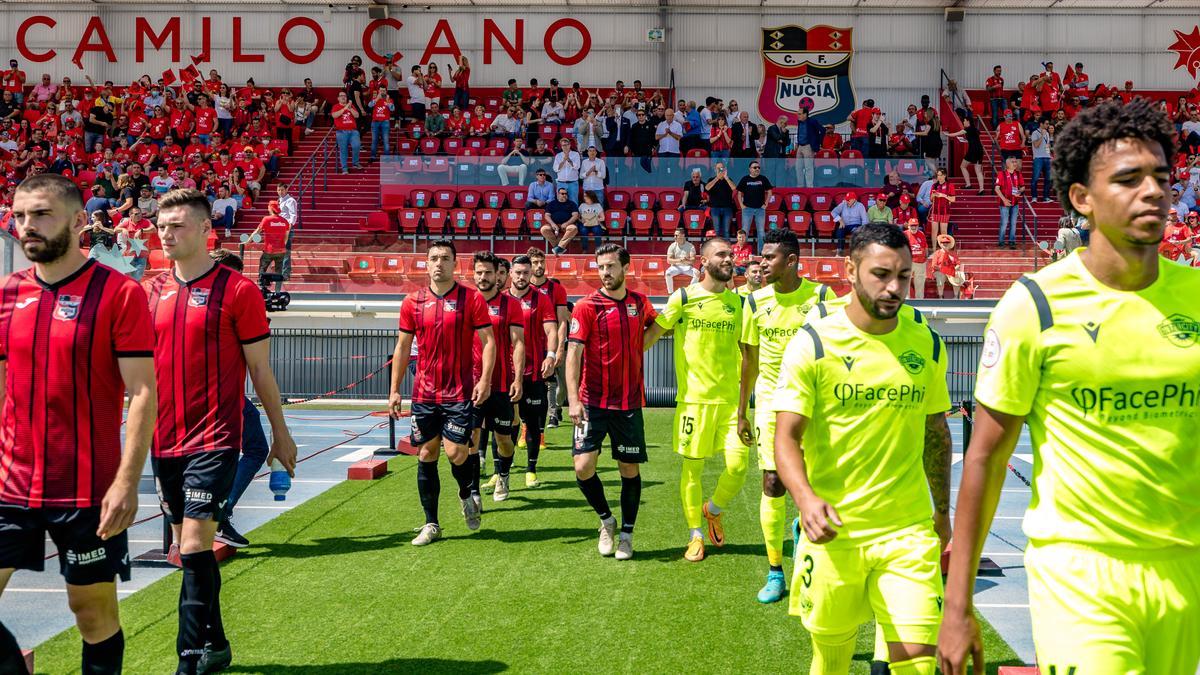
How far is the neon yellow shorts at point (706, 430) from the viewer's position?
25.6ft

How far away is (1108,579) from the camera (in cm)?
263

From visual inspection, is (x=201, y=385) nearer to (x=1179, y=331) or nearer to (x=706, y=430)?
(x=706, y=430)

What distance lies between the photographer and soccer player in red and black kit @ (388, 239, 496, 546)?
844 centimetres

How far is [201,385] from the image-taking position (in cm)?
538

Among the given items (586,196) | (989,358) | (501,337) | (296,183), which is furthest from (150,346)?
(296,183)

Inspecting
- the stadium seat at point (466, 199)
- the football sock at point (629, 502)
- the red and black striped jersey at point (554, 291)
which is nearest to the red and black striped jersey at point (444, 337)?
the football sock at point (629, 502)

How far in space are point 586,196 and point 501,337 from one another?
40.8 feet

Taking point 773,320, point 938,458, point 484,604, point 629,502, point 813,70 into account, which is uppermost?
point 813,70

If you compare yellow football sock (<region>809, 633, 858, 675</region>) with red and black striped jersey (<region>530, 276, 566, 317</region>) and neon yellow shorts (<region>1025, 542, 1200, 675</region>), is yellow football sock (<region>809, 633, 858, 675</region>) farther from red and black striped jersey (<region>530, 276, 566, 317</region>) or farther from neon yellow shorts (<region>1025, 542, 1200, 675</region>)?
red and black striped jersey (<region>530, 276, 566, 317</region>)

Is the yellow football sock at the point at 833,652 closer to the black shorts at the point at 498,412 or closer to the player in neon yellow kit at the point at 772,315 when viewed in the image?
the player in neon yellow kit at the point at 772,315

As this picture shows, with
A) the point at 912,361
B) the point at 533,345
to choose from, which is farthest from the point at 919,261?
the point at 912,361

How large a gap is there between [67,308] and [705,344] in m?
4.62

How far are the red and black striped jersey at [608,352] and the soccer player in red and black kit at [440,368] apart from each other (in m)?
0.84

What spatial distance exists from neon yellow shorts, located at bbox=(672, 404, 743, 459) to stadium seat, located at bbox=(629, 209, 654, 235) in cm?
1490
